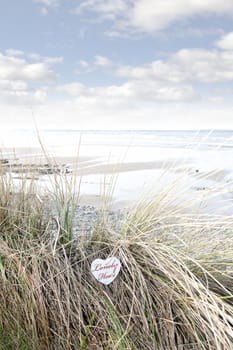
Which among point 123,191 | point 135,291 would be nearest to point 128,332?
point 135,291

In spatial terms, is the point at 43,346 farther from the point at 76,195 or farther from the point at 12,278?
the point at 76,195

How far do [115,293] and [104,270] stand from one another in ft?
0.34

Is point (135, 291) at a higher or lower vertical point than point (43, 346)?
higher

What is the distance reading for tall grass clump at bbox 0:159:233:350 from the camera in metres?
1.45

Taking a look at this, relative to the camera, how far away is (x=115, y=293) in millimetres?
1543

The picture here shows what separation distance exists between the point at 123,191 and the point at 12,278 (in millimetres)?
4307

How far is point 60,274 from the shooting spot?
60.7 inches

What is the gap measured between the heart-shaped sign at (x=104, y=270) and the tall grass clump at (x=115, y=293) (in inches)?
1.5

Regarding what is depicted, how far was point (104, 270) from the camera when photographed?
5.04ft

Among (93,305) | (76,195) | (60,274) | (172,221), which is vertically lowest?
(93,305)

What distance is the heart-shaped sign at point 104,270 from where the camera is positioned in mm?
1529

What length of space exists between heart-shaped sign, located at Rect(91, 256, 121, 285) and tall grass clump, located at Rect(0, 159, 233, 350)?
37mm

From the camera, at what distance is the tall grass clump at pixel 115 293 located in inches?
57.0

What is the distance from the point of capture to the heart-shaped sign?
5.02 feet
